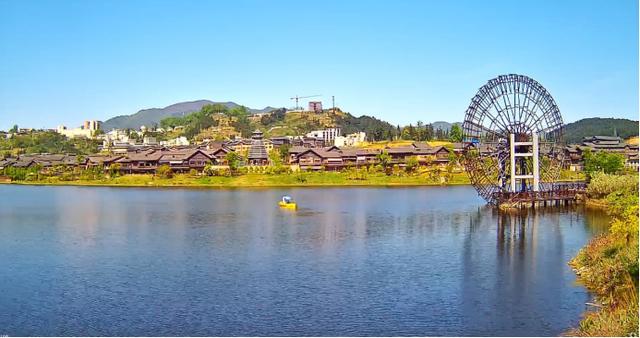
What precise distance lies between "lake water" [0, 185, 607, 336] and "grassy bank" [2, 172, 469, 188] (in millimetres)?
19752

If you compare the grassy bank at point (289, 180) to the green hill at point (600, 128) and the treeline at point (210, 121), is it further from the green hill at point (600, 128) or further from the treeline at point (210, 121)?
the treeline at point (210, 121)

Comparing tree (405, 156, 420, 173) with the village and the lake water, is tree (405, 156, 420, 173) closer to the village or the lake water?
the village

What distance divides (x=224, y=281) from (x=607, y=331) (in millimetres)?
10214

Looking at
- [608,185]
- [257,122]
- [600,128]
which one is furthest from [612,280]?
[257,122]

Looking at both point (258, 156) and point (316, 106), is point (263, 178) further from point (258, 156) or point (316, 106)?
point (316, 106)

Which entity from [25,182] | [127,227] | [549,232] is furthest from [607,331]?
[25,182]

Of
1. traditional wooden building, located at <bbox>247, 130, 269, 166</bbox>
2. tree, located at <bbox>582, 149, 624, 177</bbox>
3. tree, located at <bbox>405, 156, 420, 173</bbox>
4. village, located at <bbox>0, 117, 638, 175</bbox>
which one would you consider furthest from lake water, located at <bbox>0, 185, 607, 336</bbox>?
traditional wooden building, located at <bbox>247, 130, 269, 166</bbox>

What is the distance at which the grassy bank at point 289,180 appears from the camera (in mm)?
55781

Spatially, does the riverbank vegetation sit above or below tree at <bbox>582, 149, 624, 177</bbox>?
below

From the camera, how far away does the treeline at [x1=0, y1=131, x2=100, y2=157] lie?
97.2 meters

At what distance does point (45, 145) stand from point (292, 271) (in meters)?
93.0

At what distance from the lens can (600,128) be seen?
110688 mm

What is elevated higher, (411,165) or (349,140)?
(349,140)

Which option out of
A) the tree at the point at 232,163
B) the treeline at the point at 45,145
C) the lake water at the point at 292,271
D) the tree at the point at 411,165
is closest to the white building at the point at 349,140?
the tree at the point at 232,163
